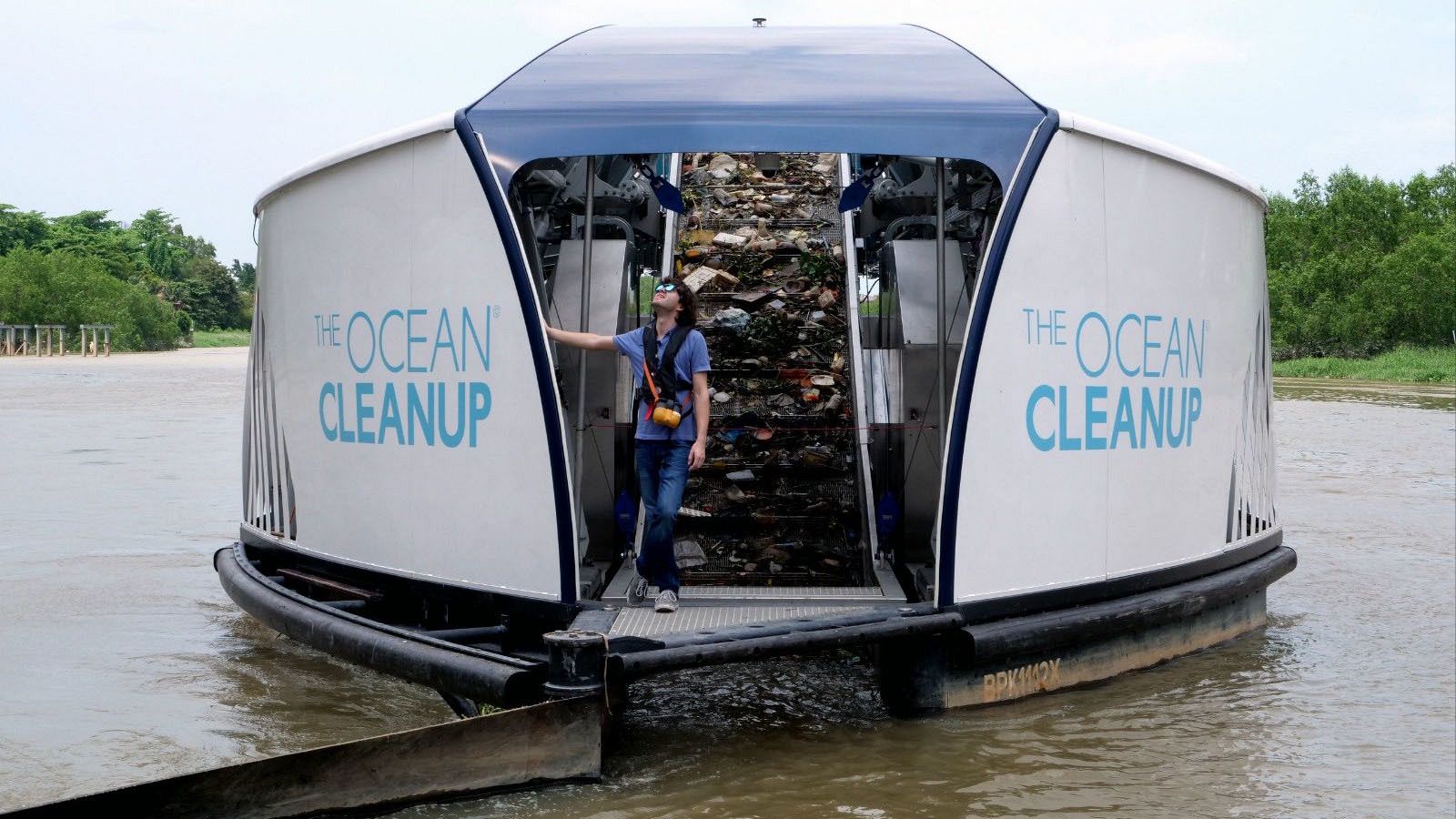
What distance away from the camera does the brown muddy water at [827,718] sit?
4.94m

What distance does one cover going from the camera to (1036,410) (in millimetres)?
5676

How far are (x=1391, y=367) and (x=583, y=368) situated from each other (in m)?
43.4

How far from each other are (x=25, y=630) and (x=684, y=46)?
5.20 m

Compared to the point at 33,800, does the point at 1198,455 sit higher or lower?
higher

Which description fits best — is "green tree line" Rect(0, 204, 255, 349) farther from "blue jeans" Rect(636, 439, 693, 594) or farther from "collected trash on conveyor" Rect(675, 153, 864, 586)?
"blue jeans" Rect(636, 439, 693, 594)

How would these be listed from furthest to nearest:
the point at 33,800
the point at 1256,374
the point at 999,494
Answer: the point at 1256,374, the point at 999,494, the point at 33,800

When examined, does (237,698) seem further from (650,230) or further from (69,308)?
(69,308)

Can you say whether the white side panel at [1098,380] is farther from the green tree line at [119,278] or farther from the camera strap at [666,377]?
the green tree line at [119,278]

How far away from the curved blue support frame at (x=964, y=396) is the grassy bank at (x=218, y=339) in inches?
3058

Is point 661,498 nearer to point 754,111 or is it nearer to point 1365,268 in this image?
point 754,111

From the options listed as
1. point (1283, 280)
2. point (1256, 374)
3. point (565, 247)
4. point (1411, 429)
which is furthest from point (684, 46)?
point (1283, 280)

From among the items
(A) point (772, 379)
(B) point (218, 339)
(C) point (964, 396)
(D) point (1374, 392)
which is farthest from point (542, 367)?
(B) point (218, 339)

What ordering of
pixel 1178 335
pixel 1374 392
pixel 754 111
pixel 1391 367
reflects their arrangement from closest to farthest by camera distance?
pixel 754 111 < pixel 1178 335 < pixel 1374 392 < pixel 1391 367

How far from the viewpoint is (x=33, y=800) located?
4742 millimetres
